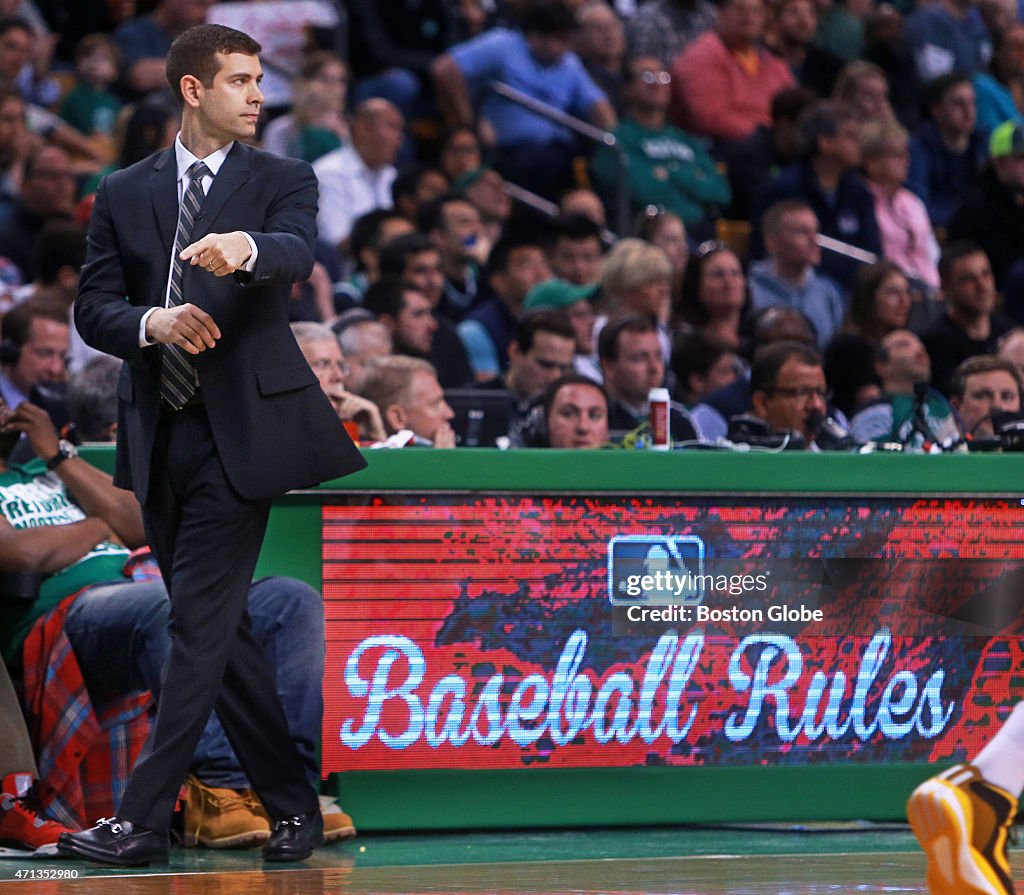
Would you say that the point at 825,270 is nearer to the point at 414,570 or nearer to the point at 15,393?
the point at 15,393

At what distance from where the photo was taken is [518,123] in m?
13.0

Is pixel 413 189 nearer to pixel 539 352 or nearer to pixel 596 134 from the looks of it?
pixel 596 134

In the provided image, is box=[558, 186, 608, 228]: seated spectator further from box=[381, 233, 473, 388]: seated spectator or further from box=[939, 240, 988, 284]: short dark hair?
box=[939, 240, 988, 284]: short dark hair

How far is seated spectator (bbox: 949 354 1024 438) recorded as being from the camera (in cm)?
752

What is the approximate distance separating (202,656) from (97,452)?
4.57 ft

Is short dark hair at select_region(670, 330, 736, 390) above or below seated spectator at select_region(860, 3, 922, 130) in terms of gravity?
below

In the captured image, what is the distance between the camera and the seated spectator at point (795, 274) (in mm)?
11078

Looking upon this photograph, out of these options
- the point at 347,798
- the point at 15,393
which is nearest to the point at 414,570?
the point at 347,798

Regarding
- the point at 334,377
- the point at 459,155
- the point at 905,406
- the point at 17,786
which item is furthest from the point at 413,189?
the point at 17,786

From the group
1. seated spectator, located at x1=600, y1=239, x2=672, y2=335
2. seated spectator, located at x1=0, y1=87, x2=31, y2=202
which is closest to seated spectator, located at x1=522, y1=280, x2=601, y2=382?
seated spectator, located at x1=600, y1=239, x2=672, y2=335

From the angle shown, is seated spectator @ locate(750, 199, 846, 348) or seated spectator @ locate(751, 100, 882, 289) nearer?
seated spectator @ locate(750, 199, 846, 348)

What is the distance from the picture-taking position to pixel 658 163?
12.6m

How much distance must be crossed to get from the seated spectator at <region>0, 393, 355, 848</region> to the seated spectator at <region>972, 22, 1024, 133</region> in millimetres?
10169

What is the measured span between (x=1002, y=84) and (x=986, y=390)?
27.4ft
